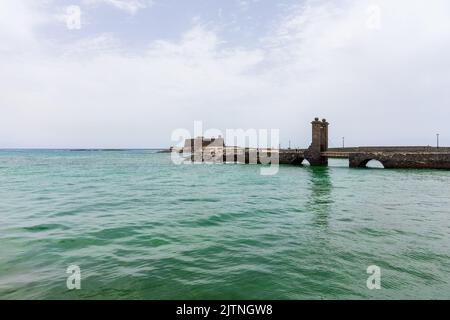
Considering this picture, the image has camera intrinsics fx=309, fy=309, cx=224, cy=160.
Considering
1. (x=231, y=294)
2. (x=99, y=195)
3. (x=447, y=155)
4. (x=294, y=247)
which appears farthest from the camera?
(x=447, y=155)

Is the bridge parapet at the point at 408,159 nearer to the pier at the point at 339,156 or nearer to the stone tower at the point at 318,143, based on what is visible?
the pier at the point at 339,156

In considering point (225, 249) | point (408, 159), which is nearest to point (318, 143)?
point (408, 159)

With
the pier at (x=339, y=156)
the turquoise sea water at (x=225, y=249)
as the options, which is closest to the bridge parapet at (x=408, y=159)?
the pier at (x=339, y=156)

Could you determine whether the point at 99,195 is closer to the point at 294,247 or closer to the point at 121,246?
the point at 121,246

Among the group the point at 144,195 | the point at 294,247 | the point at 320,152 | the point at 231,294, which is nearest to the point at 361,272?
the point at 294,247

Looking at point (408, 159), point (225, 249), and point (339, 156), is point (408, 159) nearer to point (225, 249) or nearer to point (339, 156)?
point (339, 156)

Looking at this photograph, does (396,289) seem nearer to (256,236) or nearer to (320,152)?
(256,236)

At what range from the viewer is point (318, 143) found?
43.8 metres

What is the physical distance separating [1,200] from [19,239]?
29.5 ft

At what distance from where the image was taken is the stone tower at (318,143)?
43.7 metres

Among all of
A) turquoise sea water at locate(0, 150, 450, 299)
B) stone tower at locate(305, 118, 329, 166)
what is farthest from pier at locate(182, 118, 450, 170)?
turquoise sea water at locate(0, 150, 450, 299)
